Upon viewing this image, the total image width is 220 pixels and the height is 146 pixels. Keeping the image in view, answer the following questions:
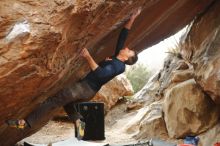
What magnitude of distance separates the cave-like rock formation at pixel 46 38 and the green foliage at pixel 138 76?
14872 millimetres

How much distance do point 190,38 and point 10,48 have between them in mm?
6913

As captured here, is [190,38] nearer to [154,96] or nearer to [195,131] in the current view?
[195,131]

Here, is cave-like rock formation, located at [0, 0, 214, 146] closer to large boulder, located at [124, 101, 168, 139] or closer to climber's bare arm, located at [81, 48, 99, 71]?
climber's bare arm, located at [81, 48, 99, 71]

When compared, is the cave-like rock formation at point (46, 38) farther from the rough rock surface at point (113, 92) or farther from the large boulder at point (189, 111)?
the rough rock surface at point (113, 92)

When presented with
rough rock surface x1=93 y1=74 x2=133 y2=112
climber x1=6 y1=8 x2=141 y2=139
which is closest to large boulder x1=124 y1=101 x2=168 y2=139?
rough rock surface x1=93 y1=74 x2=133 y2=112

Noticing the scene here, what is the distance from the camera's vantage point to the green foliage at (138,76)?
73.8 ft

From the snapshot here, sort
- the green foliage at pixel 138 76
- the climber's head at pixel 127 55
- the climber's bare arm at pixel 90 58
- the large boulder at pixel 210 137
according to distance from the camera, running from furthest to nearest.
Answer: the green foliage at pixel 138 76 → the large boulder at pixel 210 137 → the climber's head at pixel 127 55 → the climber's bare arm at pixel 90 58

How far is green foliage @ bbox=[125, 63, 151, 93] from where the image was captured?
2250 centimetres

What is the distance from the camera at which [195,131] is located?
9969 mm

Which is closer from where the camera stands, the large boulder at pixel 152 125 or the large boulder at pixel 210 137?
the large boulder at pixel 210 137

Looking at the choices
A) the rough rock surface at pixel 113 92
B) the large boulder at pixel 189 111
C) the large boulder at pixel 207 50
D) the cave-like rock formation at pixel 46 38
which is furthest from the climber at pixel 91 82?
the rough rock surface at pixel 113 92

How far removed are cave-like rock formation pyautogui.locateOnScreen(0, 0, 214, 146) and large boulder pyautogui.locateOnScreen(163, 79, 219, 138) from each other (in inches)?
138

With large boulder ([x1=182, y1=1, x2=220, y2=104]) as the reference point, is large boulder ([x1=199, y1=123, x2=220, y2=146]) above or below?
below

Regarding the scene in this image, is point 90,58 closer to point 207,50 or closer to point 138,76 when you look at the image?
point 207,50
